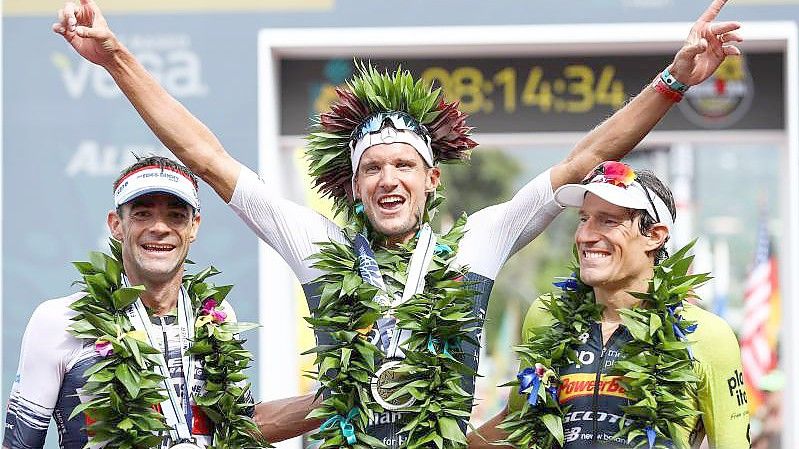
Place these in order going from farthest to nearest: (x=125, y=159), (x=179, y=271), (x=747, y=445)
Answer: (x=125, y=159) < (x=179, y=271) < (x=747, y=445)

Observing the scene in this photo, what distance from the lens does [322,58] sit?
9250mm

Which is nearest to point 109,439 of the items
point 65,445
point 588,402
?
point 65,445

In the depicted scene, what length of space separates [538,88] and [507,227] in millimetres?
4561

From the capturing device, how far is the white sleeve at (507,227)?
4832 millimetres

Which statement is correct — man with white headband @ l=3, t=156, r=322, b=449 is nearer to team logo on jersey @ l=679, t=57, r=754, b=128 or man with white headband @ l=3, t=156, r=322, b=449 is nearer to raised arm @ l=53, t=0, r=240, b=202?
raised arm @ l=53, t=0, r=240, b=202

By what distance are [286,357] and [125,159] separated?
1726 millimetres

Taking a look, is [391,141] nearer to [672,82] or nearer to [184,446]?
[672,82]

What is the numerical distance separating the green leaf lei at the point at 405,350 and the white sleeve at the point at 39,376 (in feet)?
2.79

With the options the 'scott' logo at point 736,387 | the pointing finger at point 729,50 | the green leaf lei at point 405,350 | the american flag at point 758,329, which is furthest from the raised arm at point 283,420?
the american flag at point 758,329

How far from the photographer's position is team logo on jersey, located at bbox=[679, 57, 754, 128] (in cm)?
924

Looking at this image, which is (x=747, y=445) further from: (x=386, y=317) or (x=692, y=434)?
(x=386, y=317)

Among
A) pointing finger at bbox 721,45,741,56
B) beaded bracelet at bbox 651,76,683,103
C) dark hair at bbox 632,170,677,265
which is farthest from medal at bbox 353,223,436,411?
pointing finger at bbox 721,45,741,56

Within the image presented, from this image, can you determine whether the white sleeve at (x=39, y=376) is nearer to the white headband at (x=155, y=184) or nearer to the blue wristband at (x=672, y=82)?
the white headband at (x=155, y=184)

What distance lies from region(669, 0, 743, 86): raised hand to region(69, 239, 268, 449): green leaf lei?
70.7 inches
